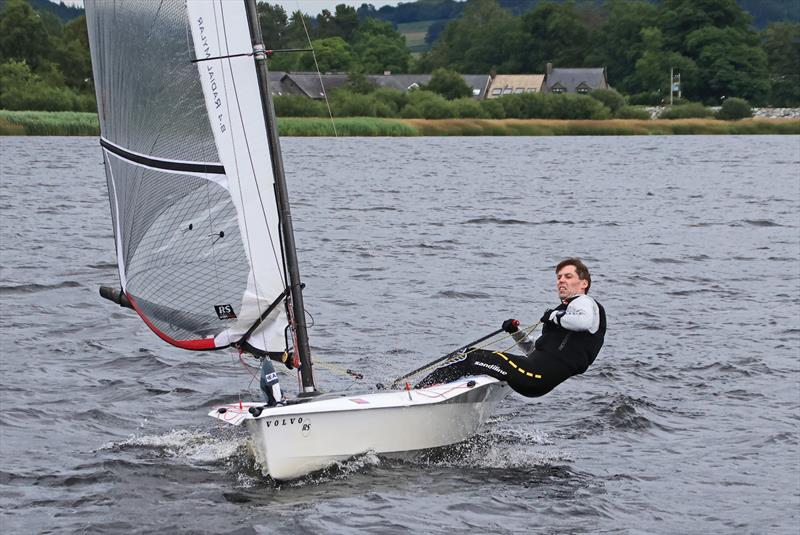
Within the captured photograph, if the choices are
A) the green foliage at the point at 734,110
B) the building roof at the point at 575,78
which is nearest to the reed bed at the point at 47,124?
the green foliage at the point at 734,110

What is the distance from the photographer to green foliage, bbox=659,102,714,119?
258ft

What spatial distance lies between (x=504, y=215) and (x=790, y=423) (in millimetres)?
18663

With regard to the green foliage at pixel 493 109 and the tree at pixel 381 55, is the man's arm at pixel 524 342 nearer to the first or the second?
the green foliage at pixel 493 109

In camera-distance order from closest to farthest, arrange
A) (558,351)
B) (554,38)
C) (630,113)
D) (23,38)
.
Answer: (558,351) < (630,113) < (23,38) < (554,38)

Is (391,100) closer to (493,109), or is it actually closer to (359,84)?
(493,109)

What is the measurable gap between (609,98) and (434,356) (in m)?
66.7

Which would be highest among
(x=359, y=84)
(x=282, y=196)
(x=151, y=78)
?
(x=151, y=78)

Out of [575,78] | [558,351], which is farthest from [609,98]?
[558,351]

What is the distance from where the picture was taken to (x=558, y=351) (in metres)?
9.45

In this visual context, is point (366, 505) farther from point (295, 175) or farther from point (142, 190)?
point (295, 175)

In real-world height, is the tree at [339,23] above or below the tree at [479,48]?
above

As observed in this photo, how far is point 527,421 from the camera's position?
37.0 feet

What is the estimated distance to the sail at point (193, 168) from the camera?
8.95m

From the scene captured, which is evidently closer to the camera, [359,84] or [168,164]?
[168,164]
